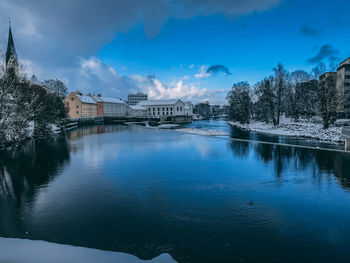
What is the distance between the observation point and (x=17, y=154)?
86.7ft

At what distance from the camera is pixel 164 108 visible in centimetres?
13788

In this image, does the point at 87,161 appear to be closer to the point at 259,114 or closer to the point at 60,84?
the point at 259,114

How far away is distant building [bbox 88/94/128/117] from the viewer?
125 m

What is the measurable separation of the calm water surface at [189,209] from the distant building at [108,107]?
11043cm

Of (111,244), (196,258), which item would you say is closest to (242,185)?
(196,258)

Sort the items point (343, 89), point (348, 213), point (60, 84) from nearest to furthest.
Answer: point (348, 213) → point (343, 89) → point (60, 84)

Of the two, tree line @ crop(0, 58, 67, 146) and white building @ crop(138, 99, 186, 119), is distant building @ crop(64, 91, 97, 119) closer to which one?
white building @ crop(138, 99, 186, 119)

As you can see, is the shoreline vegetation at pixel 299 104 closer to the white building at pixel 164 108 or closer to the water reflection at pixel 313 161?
the water reflection at pixel 313 161

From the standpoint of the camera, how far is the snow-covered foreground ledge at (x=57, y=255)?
708 cm

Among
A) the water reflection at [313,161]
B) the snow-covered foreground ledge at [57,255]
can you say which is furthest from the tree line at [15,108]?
the water reflection at [313,161]

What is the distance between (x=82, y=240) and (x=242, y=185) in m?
9.45

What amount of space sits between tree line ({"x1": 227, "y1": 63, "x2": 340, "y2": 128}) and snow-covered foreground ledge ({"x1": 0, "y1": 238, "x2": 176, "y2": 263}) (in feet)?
155

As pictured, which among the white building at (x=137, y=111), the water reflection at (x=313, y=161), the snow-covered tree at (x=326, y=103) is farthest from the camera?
the white building at (x=137, y=111)

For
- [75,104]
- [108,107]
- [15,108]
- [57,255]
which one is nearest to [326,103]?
[15,108]
